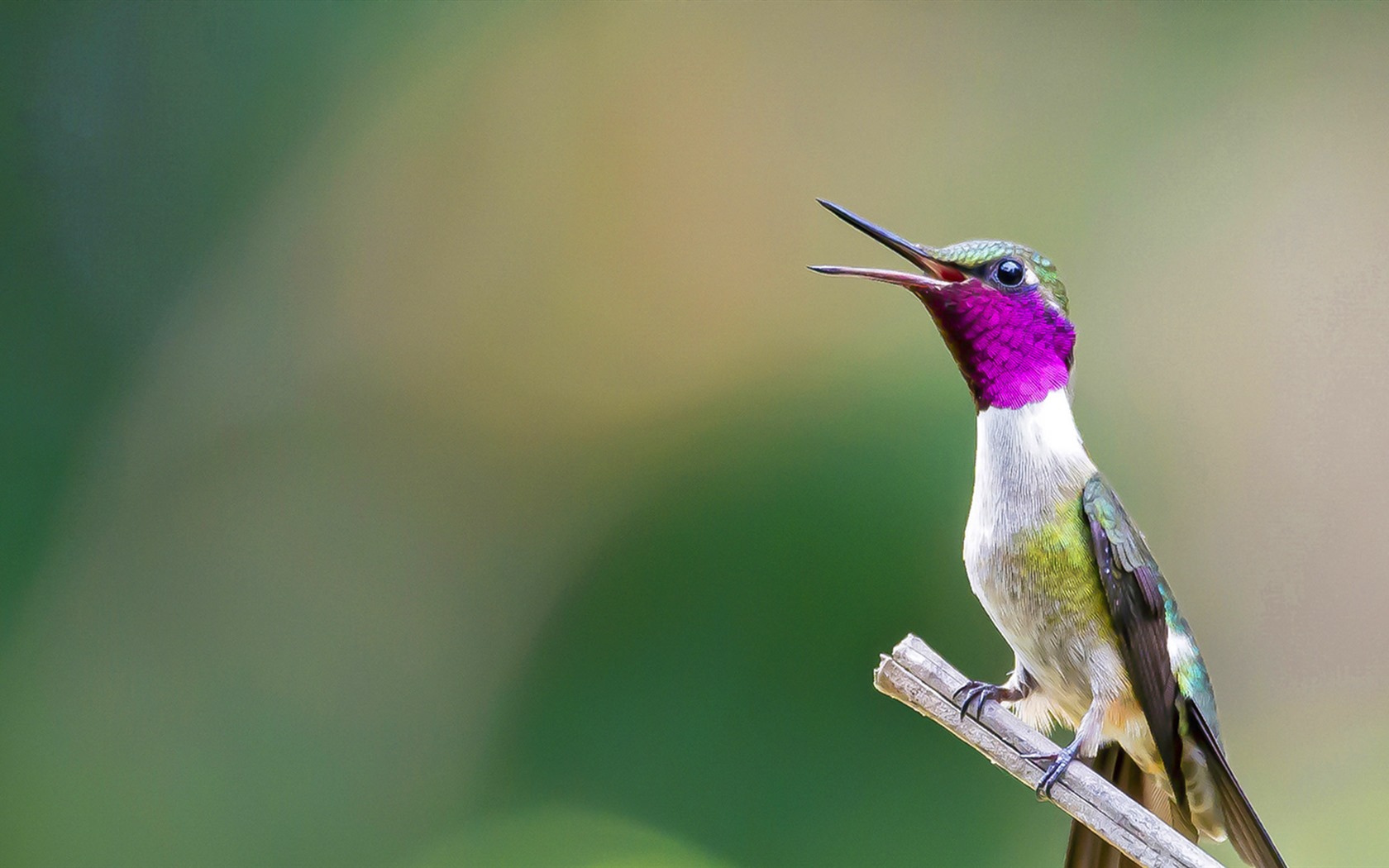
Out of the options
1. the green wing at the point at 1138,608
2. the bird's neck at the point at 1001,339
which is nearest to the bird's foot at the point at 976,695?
the green wing at the point at 1138,608

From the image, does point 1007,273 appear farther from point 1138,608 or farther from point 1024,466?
point 1138,608

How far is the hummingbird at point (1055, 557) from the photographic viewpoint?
0.98 meters

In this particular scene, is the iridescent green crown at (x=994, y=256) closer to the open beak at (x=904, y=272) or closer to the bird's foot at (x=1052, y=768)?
the open beak at (x=904, y=272)

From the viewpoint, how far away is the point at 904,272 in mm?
945

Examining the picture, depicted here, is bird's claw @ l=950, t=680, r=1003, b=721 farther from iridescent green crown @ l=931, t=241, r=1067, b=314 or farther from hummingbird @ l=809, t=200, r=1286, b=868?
iridescent green crown @ l=931, t=241, r=1067, b=314

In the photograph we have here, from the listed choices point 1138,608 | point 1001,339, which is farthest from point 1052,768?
point 1001,339

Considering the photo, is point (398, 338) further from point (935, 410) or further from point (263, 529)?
point (935, 410)

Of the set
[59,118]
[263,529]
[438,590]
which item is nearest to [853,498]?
[438,590]

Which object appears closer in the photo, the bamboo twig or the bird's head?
the bamboo twig

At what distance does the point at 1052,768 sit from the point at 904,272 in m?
0.40

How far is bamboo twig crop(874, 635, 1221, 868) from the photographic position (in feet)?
2.84

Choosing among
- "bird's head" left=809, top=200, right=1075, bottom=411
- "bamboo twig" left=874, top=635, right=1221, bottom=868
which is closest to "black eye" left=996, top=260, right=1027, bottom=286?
"bird's head" left=809, top=200, right=1075, bottom=411

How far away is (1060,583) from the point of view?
1018 mm

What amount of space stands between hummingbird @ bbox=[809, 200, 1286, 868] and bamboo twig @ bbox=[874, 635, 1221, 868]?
27 mm
